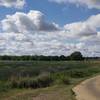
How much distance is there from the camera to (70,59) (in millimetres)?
149000

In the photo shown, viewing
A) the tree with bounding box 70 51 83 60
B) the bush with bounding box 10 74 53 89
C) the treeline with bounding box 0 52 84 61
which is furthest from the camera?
the treeline with bounding box 0 52 84 61

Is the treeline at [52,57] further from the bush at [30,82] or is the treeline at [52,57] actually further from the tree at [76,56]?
the bush at [30,82]

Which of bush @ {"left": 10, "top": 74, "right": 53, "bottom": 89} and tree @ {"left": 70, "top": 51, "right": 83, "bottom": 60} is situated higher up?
tree @ {"left": 70, "top": 51, "right": 83, "bottom": 60}

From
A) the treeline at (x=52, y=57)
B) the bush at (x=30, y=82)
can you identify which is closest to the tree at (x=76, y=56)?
the treeline at (x=52, y=57)

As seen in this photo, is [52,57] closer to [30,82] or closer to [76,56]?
[76,56]

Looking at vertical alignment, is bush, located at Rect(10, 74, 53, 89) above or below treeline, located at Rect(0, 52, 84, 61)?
below

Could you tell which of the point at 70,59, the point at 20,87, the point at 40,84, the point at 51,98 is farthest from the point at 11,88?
the point at 70,59

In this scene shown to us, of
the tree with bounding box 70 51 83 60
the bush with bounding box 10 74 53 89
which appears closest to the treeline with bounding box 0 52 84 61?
the tree with bounding box 70 51 83 60

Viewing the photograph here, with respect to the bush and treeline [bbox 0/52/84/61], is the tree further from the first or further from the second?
the bush

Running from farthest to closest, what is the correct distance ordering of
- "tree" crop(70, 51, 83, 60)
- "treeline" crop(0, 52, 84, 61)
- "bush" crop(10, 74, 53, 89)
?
"treeline" crop(0, 52, 84, 61) → "tree" crop(70, 51, 83, 60) → "bush" crop(10, 74, 53, 89)

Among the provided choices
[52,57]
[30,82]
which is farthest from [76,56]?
[30,82]

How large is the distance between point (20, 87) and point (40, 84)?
2.24m

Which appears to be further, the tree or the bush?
the tree

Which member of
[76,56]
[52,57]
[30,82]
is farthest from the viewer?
[52,57]
